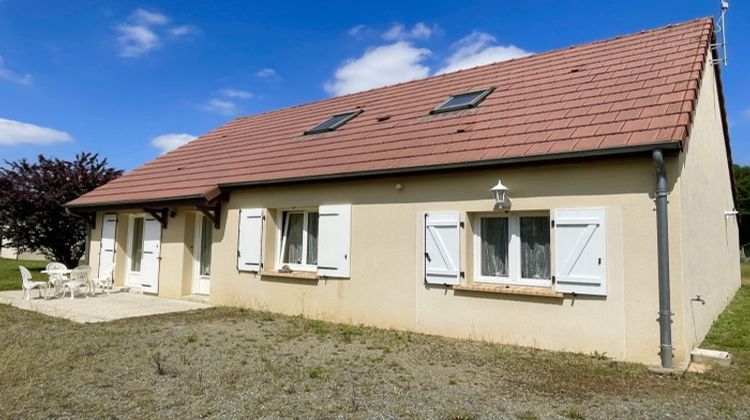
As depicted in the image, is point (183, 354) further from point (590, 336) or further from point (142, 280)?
point (142, 280)

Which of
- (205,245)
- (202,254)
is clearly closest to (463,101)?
(205,245)

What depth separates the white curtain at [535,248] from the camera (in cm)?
679

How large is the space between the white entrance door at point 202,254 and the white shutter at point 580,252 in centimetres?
782

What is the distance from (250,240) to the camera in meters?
9.76

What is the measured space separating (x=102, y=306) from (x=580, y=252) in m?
9.10

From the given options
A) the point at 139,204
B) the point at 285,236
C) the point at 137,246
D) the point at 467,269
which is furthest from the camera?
the point at 137,246

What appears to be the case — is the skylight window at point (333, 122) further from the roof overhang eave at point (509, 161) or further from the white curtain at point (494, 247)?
the white curtain at point (494, 247)

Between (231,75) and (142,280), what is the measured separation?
6.14 meters

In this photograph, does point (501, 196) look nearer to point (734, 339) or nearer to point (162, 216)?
point (734, 339)

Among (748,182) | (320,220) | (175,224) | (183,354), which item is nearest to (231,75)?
(175,224)

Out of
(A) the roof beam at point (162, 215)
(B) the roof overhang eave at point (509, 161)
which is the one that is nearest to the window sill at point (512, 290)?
(B) the roof overhang eave at point (509, 161)

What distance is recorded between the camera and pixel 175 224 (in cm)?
1135

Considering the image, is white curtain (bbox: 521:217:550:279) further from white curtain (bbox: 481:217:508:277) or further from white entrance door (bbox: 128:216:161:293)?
white entrance door (bbox: 128:216:161:293)

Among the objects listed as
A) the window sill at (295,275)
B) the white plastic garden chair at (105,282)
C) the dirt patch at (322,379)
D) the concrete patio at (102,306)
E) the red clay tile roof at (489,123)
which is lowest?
the dirt patch at (322,379)
